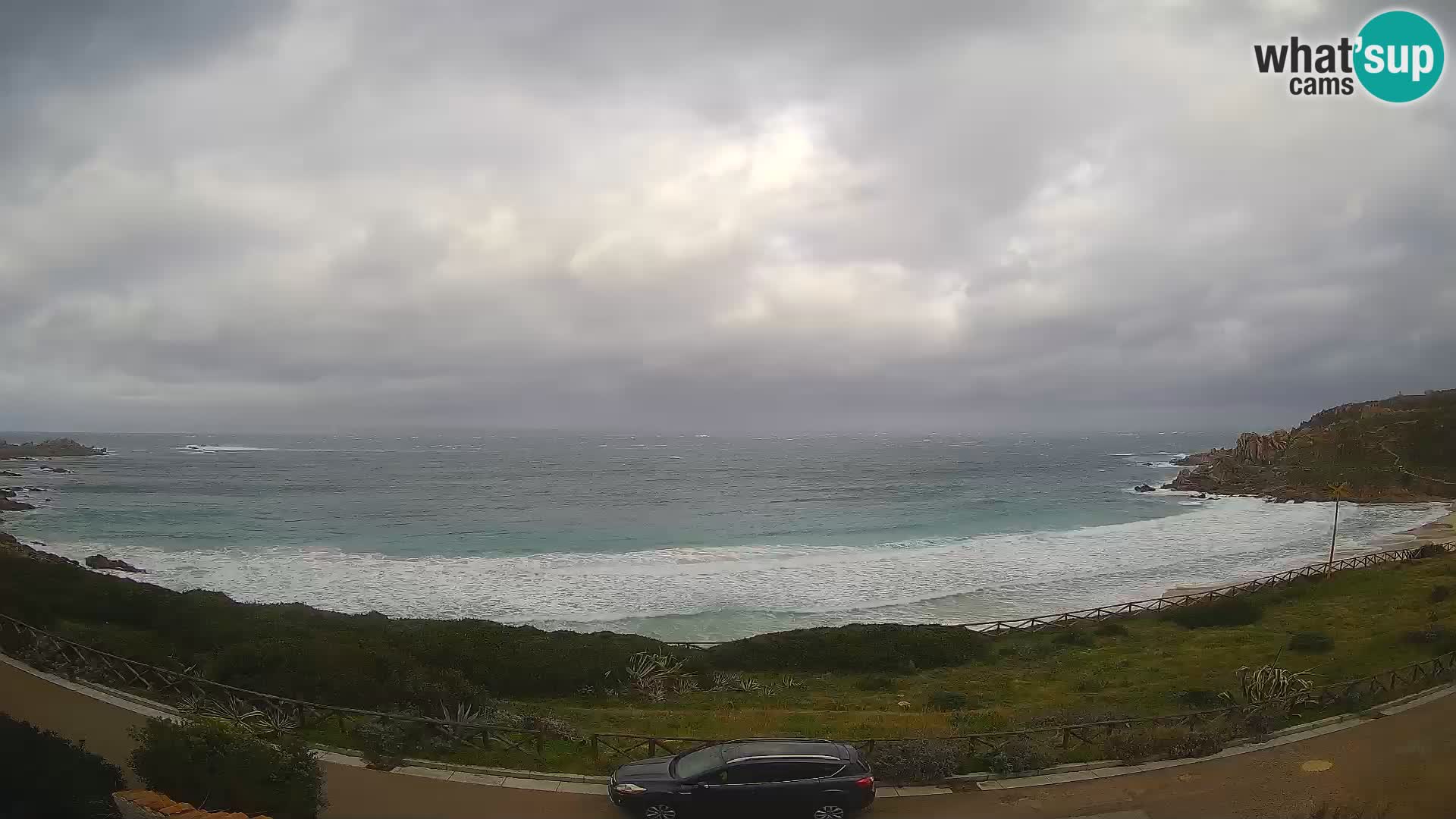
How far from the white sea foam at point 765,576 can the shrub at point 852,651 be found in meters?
6.52

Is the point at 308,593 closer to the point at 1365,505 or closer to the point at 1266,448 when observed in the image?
the point at 1365,505

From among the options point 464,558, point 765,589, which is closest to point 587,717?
point 765,589

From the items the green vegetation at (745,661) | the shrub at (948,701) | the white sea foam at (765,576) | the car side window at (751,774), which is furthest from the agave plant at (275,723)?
the white sea foam at (765,576)

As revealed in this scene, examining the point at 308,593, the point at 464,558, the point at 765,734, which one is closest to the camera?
Answer: the point at 765,734

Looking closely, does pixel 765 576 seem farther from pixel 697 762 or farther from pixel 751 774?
pixel 751 774

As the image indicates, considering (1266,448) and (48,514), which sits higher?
(1266,448)

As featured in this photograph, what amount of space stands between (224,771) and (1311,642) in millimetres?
28400

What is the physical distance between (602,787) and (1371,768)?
12.6 meters

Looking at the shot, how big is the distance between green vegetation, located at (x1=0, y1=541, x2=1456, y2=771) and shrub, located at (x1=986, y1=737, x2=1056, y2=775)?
98 millimetres

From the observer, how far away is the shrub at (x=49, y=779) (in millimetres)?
7410

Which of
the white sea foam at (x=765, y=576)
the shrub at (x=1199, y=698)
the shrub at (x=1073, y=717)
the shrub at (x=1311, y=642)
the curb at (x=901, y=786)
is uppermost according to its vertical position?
the curb at (x=901, y=786)

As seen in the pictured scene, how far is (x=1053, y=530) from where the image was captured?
57406 millimetres

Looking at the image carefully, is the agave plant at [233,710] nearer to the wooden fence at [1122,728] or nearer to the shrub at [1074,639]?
the wooden fence at [1122,728]

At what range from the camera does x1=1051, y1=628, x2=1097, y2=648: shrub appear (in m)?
26.5
